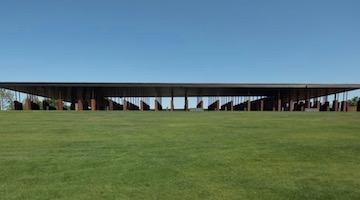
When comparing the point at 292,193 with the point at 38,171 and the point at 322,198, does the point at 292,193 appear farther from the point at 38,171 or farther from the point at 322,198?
the point at 38,171

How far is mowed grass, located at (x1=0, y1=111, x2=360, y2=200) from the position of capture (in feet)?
16.8

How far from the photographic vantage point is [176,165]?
20.7 ft

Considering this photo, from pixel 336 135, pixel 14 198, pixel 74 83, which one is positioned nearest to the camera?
pixel 14 198

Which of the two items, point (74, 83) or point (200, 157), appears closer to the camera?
point (200, 157)

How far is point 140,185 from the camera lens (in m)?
5.32

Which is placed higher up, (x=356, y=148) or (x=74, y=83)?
(x=74, y=83)

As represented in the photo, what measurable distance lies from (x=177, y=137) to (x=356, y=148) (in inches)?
142

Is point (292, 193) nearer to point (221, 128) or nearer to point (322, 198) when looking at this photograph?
point (322, 198)

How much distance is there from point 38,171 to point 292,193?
3582mm

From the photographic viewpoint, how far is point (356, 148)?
309 inches

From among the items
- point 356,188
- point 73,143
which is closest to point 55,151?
point 73,143

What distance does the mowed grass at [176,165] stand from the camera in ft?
16.8

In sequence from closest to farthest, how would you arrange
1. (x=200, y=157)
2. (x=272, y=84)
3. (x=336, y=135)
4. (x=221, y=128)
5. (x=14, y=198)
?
1. (x=14, y=198)
2. (x=200, y=157)
3. (x=336, y=135)
4. (x=221, y=128)
5. (x=272, y=84)

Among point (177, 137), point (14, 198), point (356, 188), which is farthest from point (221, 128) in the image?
point (14, 198)
